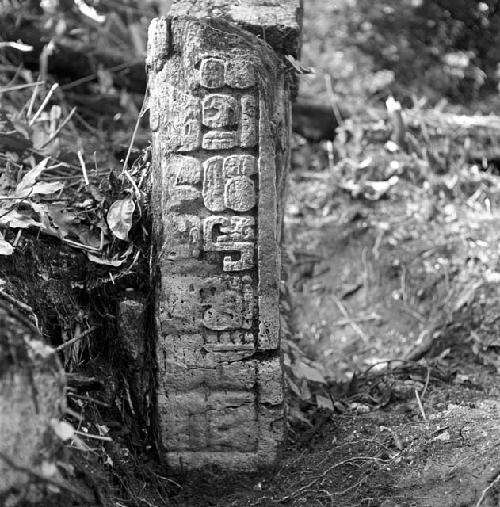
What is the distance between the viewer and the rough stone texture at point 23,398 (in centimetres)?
196

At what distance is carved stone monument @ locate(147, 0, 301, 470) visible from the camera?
285 centimetres

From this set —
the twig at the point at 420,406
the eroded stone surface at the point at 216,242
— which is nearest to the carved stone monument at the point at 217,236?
the eroded stone surface at the point at 216,242

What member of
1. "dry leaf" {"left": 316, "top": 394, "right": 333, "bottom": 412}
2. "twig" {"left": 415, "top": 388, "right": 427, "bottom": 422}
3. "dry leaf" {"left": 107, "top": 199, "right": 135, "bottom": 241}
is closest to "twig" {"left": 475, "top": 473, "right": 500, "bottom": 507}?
"twig" {"left": 415, "top": 388, "right": 427, "bottom": 422}

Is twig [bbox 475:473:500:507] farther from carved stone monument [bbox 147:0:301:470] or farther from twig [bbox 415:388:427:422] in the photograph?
carved stone monument [bbox 147:0:301:470]

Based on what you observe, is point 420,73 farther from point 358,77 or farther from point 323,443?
point 323,443

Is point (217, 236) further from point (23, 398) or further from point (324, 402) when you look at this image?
point (23, 398)

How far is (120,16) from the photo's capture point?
251 inches

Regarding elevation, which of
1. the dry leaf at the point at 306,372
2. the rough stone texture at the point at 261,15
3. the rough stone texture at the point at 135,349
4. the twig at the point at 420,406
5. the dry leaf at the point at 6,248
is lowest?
the twig at the point at 420,406

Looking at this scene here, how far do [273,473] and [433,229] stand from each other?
2.21m

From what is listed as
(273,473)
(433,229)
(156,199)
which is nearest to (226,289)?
(156,199)

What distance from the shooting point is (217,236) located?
2.89m

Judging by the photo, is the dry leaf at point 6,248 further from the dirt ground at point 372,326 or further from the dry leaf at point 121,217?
the dirt ground at point 372,326

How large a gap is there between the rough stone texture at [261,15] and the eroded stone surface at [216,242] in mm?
101

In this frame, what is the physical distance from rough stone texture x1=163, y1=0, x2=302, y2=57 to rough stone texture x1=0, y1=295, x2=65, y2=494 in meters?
1.40
